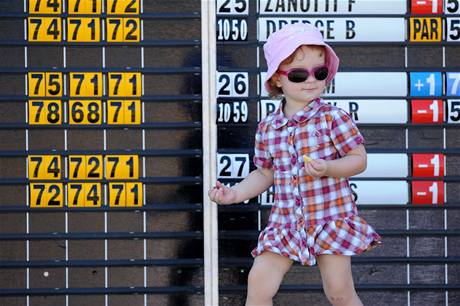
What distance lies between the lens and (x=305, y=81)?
4438 mm

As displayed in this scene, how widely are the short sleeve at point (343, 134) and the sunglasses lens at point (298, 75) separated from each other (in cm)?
22

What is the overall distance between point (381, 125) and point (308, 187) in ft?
4.71

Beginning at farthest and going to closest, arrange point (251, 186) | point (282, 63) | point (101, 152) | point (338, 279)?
point (101, 152) < point (251, 186) < point (282, 63) < point (338, 279)

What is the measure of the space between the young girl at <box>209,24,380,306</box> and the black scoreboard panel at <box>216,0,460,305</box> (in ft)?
3.74

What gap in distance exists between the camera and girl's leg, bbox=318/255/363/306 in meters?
4.36

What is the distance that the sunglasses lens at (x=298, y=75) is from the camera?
443 cm

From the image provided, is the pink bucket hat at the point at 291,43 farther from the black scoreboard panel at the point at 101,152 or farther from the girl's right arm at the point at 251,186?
the black scoreboard panel at the point at 101,152

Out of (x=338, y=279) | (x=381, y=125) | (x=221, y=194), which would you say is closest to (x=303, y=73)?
(x=221, y=194)

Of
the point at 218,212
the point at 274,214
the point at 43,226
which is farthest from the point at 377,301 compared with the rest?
the point at 43,226

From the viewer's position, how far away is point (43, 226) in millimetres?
5605

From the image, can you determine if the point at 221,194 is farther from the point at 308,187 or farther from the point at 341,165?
the point at 341,165

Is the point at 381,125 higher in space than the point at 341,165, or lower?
higher

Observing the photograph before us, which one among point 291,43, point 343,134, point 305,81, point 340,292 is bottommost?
point 340,292

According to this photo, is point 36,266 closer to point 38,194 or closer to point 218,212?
point 38,194
